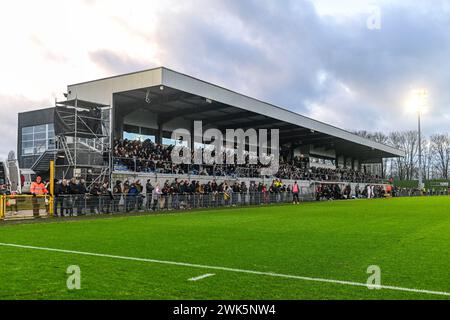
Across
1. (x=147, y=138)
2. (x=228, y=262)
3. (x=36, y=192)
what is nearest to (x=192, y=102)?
(x=147, y=138)

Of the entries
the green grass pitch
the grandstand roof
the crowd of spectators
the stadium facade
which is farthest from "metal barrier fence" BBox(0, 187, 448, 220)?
the grandstand roof

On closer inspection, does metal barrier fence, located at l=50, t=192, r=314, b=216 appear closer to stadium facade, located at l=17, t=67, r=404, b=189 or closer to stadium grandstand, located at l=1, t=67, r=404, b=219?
stadium grandstand, located at l=1, t=67, r=404, b=219

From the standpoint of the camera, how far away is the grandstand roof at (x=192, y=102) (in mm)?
28359

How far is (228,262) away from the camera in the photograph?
7.90 metres

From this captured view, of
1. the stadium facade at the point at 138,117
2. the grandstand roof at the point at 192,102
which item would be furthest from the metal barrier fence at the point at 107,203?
the grandstand roof at the point at 192,102

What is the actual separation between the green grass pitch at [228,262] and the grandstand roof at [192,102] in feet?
53.7

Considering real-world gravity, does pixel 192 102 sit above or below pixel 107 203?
above

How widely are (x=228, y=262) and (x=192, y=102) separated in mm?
27067

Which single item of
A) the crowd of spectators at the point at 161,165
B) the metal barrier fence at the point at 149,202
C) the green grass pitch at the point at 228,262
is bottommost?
the green grass pitch at the point at 228,262

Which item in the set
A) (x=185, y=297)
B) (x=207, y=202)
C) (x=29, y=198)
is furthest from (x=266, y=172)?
(x=185, y=297)

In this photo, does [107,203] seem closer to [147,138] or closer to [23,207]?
[23,207]

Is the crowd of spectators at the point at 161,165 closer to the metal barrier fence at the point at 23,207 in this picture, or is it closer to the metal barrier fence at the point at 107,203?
the metal barrier fence at the point at 107,203
